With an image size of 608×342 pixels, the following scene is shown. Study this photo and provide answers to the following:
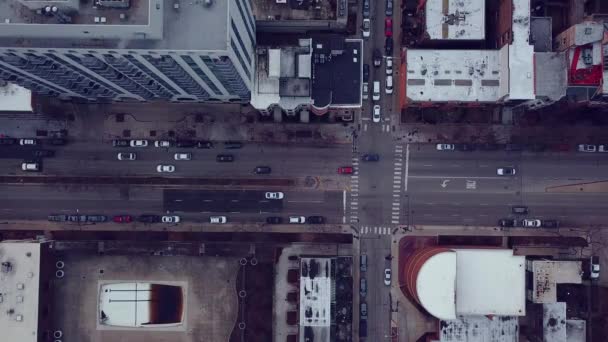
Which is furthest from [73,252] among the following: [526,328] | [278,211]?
[526,328]

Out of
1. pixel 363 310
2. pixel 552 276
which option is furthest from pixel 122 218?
pixel 552 276

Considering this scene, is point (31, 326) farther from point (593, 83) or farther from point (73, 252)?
point (593, 83)

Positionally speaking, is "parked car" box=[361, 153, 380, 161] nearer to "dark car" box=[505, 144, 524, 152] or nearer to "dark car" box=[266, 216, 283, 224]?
"dark car" box=[266, 216, 283, 224]

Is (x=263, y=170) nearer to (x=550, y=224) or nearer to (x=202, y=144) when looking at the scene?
(x=202, y=144)

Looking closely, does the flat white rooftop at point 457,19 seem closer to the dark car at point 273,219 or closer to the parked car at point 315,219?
the parked car at point 315,219

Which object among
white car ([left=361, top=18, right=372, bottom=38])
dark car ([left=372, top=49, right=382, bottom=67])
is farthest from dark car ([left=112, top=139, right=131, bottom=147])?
white car ([left=361, top=18, right=372, bottom=38])

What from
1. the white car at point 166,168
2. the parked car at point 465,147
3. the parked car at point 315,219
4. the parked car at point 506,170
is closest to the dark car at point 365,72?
the parked car at point 465,147

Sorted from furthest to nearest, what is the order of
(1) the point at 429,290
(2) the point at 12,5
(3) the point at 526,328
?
(3) the point at 526,328
(1) the point at 429,290
(2) the point at 12,5
